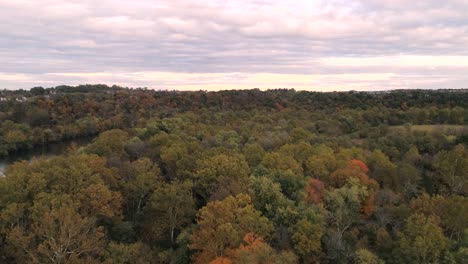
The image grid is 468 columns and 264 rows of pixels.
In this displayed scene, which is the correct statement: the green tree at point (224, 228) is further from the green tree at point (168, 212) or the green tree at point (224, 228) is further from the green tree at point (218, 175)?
the green tree at point (218, 175)

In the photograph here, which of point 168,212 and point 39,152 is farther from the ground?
point 168,212

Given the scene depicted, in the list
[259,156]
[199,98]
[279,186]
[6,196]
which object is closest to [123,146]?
[259,156]

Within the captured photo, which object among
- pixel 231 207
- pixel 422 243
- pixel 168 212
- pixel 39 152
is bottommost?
pixel 39 152

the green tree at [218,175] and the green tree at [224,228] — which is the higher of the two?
the green tree at [218,175]

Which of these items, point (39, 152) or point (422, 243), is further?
point (39, 152)

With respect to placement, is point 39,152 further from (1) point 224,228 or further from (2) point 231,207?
(1) point 224,228

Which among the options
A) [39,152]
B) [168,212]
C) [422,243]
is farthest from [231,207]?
[39,152]

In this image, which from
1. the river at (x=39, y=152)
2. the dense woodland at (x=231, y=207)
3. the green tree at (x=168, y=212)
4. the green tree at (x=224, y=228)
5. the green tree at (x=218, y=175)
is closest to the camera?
the green tree at (x=224, y=228)

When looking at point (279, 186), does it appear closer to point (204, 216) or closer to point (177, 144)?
point (204, 216)

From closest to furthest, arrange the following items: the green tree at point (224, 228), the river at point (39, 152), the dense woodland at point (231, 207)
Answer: the green tree at point (224, 228)
the dense woodland at point (231, 207)
the river at point (39, 152)

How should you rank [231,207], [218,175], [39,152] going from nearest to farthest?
1. [231,207]
2. [218,175]
3. [39,152]

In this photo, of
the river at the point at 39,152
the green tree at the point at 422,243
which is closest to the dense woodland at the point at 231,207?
the green tree at the point at 422,243
